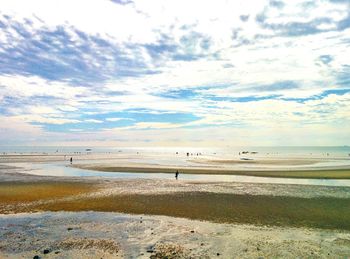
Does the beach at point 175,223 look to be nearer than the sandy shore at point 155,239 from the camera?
No

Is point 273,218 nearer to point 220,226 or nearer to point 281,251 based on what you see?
point 220,226

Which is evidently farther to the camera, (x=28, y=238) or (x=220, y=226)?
(x=220, y=226)

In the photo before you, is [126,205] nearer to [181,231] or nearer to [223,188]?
[181,231]

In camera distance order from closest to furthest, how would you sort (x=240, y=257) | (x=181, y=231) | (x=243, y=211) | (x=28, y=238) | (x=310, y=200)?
1. (x=240, y=257)
2. (x=28, y=238)
3. (x=181, y=231)
4. (x=243, y=211)
5. (x=310, y=200)

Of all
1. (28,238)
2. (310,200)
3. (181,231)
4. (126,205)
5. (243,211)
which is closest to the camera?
(28,238)

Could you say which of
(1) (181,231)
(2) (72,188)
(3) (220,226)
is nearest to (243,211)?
(3) (220,226)

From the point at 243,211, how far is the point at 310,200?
8490mm

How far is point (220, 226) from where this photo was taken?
20969 millimetres

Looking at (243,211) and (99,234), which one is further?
(243,211)

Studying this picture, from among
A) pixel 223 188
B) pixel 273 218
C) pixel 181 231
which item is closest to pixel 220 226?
pixel 181 231

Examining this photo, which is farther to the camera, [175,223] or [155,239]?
[175,223]

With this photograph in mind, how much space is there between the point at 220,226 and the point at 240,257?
5.76 m

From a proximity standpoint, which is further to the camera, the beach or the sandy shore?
the beach

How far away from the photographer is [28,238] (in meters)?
18.0
